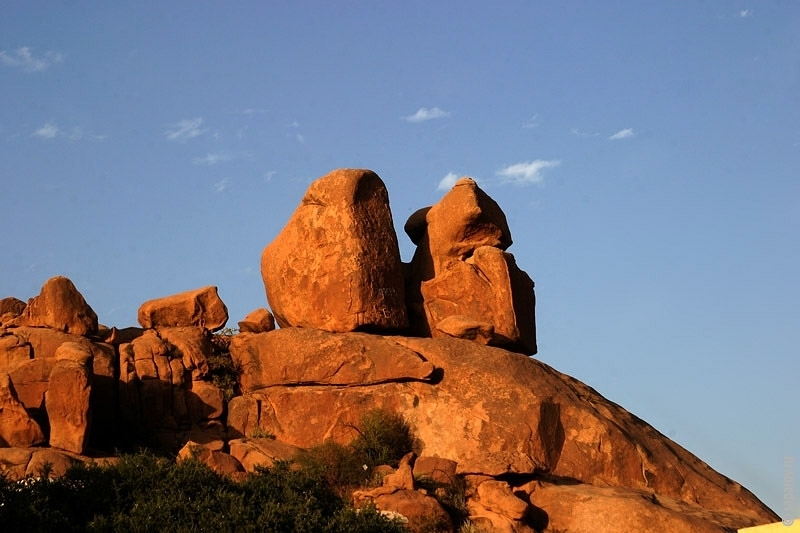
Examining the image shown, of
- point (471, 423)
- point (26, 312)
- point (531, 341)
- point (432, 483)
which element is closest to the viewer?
point (432, 483)

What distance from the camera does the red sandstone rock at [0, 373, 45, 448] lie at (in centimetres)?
2414

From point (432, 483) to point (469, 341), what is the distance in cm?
441

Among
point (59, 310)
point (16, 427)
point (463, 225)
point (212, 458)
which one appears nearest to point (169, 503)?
point (212, 458)

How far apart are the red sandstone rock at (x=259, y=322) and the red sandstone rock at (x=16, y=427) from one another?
19.7ft

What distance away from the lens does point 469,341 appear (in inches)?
1078

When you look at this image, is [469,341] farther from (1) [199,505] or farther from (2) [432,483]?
(1) [199,505]

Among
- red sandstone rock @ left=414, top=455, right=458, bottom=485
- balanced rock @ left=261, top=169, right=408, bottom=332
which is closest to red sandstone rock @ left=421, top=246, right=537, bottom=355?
balanced rock @ left=261, top=169, right=408, bottom=332

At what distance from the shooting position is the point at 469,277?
1142 inches

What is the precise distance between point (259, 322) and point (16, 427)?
638 centimetres

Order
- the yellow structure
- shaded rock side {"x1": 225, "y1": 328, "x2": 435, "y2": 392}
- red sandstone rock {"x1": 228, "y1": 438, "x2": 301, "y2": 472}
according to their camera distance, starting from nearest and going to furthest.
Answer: the yellow structure, red sandstone rock {"x1": 228, "y1": 438, "x2": 301, "y2": 472}, shaded rock side {"x1": 225, "y1": 328, "x2": 435, "y2": 392}

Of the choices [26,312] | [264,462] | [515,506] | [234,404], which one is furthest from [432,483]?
[26,312]

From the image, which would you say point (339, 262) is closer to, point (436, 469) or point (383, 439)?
point (383, 439)

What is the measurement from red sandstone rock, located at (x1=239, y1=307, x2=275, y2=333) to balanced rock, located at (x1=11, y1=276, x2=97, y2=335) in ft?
11.7

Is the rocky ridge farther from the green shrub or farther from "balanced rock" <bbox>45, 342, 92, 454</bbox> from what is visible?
the green shrub
